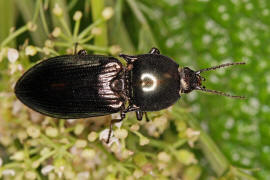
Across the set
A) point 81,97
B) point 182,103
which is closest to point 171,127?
point 182,103

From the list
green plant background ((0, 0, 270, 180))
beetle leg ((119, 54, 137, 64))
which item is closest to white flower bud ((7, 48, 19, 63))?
green plant background ((0, 0, 270, 180))

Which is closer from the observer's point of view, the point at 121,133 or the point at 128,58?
the point at 121,133

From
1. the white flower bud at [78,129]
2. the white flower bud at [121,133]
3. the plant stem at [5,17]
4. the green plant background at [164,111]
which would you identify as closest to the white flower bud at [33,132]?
the green plant background at [164,111]

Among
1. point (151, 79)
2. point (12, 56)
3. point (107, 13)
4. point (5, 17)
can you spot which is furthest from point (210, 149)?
point (5, 17)

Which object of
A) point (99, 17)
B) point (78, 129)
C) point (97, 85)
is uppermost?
point (99, 17)

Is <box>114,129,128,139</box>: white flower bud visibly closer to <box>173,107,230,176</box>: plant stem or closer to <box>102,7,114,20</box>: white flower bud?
<box>173,107,230,176</box>: plant stem

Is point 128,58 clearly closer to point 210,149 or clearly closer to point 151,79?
point 151,79

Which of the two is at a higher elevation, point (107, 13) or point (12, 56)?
point (107, 13)

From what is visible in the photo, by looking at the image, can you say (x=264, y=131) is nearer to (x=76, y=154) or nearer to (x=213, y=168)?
(x=213, y=168)
